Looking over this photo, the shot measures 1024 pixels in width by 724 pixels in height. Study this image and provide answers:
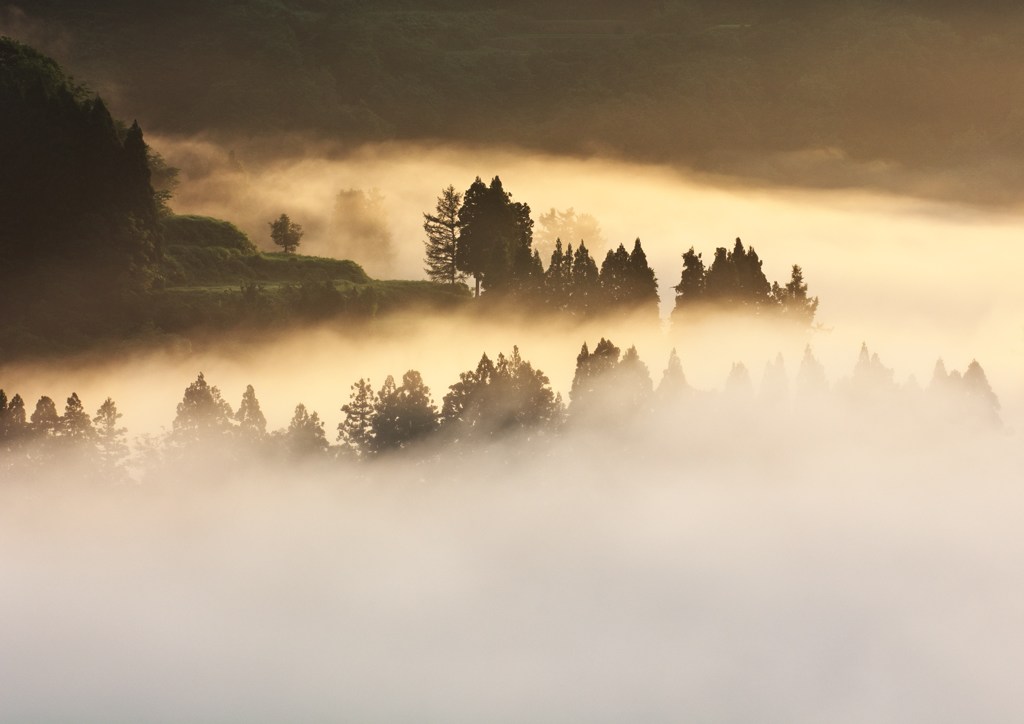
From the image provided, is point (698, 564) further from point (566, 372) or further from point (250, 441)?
point (250, 441)

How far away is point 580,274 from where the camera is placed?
158750mm

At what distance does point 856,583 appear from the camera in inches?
6299

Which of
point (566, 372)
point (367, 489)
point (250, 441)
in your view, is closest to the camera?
point (250, 441)

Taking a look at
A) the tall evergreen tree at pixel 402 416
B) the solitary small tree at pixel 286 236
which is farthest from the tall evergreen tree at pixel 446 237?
the tall evergreen tree at pixel 402 416

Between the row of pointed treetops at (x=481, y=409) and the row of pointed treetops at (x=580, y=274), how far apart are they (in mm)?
13097

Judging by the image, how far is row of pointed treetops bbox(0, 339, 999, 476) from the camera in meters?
127

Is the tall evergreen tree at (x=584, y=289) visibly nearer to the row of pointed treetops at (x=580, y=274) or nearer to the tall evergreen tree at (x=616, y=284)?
the row of pointed treetops at (x=580, y=274)

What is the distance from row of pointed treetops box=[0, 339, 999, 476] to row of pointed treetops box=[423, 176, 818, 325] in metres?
13.1

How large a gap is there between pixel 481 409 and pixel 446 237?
30.8 metres

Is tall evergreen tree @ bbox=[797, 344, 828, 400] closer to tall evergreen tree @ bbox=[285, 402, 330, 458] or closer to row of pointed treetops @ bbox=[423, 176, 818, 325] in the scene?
row of pointed treetops @ bbox=[423, 176, 818, 325]

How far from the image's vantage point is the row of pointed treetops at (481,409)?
418 feet

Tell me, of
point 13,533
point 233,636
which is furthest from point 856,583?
point 13,533

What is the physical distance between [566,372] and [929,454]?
31283 millimetres

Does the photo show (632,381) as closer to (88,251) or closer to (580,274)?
(580,274)
